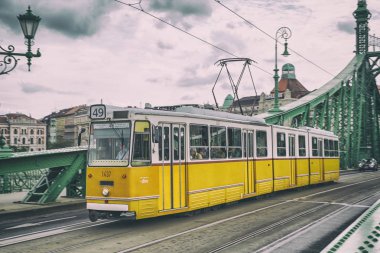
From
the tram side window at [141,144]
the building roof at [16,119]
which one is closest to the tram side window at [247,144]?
the tram side window at [141,144]

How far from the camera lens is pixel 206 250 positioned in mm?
8414

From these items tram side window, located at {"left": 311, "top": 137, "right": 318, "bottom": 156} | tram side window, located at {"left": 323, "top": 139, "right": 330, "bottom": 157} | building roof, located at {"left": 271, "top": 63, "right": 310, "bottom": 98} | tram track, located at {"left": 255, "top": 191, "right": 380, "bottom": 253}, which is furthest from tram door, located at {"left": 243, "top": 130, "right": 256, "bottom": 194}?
building roof, located at {"left": 271, "top": 63, "right": 310, "bottom": 98}

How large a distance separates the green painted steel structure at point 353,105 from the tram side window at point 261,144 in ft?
65.3

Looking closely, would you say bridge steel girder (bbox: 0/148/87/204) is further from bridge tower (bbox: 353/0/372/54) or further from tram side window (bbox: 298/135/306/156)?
bridge tower (bbox: 353/0/372/54)

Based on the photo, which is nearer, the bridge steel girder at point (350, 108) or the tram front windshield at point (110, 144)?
the tram front windshield at point (110, 144)

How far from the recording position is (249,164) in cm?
1587

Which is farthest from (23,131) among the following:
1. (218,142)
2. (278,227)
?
(278,227)

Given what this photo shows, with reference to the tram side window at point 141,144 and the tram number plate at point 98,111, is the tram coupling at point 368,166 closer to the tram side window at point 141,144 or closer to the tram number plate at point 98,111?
the tram side window at point 141,144

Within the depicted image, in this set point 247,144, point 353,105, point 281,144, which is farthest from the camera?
point 353,105

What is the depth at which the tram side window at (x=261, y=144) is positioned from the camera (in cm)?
1667

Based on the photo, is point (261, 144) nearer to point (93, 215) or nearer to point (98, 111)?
point (98, 111)

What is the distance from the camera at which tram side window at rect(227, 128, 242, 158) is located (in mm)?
14463

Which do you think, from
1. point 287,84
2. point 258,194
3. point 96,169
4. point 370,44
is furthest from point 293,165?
point 287,84

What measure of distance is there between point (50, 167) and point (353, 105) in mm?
41337
